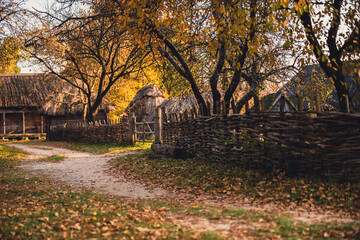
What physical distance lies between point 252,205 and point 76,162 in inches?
352

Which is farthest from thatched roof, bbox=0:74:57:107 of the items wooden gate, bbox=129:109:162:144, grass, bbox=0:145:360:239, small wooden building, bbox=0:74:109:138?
grass, bbox=0:145:360:239

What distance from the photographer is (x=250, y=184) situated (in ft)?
23.0

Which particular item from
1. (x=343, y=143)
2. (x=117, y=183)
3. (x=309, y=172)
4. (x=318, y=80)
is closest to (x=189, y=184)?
(x=117, y=183)

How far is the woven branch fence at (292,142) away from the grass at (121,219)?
7.27ft

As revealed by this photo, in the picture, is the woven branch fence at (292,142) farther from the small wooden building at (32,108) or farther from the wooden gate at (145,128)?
the small wooden building at (32,108)

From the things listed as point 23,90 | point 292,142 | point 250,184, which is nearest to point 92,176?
point 250,184

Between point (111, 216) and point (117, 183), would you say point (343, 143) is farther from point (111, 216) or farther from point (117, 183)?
point (117, 183)

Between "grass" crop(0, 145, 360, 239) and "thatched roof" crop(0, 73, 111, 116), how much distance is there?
21.7m

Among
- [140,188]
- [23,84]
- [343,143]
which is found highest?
[23,84]

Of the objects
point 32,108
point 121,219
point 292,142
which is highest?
point 32,108

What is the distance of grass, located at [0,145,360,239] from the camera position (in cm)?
414

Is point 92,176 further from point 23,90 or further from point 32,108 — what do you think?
point 23,90

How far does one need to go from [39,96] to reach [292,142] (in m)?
28.5

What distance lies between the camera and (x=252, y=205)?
580cm
